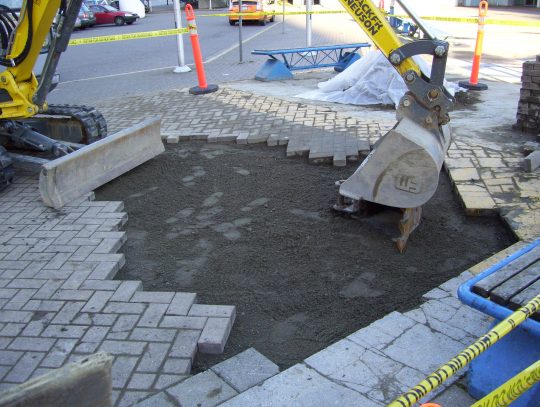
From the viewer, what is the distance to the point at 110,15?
2945cm

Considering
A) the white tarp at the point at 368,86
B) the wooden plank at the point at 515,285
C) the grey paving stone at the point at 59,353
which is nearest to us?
the wooden plank at the point at 515,285

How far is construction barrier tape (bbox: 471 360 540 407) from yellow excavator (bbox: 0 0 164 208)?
466 cm

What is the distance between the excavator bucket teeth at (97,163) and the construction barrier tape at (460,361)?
4.53m

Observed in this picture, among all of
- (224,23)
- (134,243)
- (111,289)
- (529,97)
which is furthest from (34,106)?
(224,23)

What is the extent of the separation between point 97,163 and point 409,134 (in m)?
3.67

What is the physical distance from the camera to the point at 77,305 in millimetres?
3809

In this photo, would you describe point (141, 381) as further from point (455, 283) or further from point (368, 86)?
point (368, 86)

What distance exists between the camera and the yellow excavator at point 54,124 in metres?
5.59

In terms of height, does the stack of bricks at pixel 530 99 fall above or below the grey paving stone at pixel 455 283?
above

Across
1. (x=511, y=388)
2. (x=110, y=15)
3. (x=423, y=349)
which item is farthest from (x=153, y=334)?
(x=110, y=15)

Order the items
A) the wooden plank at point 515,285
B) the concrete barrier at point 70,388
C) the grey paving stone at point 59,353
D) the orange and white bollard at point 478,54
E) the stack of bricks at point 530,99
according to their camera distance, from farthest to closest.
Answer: the orange and white bollard at point 478,54
the stack of bricks at point 530,99
the grey paving stone at point 59,353
the wooden plank at point 515,285
the concrete barrier at point 70,388

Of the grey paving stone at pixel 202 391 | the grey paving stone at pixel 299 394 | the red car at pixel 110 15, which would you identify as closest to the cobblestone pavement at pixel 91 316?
the grey paving stone at pixel 202 391

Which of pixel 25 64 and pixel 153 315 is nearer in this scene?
pixel 153 315

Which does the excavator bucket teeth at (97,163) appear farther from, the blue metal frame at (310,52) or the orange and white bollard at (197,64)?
the blue metal frame at (310,52)
